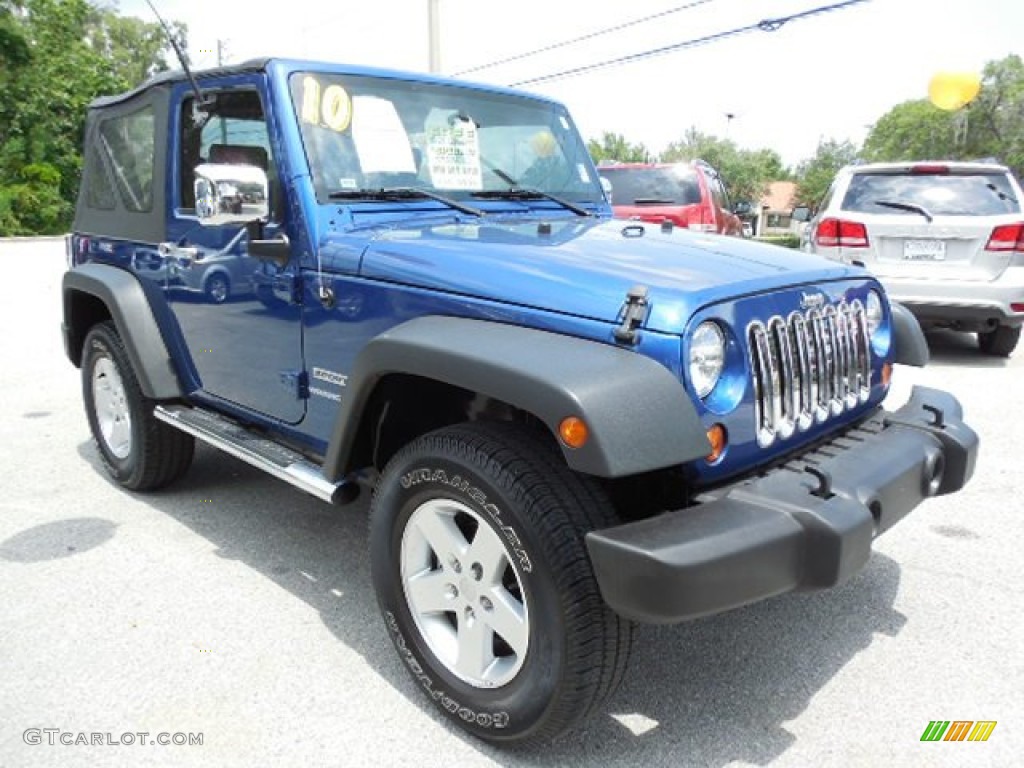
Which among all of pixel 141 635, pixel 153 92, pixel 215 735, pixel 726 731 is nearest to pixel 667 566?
pixel 726 731

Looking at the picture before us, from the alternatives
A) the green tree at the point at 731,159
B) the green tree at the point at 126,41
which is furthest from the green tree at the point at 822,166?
the green tree at the point at 126,41

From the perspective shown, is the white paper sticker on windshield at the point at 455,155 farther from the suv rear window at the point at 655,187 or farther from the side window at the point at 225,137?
the suv rear window at the point at 655,187

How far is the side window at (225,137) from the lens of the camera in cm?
320

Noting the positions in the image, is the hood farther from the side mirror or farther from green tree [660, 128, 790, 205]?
green tree [660, 128, 790, 205]

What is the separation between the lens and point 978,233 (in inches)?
281

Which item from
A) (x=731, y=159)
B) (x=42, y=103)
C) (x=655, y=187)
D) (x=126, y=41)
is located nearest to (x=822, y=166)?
(x=731, y=159)

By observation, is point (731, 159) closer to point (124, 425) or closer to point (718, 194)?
point (718, 194)

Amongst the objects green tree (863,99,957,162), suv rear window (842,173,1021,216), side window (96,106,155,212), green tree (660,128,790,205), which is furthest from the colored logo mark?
green tree (660,128,790,205)

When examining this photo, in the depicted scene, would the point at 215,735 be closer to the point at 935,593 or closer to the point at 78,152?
the point at 935,593

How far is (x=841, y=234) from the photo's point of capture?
758 cm

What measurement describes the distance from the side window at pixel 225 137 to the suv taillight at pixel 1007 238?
20.7 ft

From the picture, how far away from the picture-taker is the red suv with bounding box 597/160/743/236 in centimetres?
961

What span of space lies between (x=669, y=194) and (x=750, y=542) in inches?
337

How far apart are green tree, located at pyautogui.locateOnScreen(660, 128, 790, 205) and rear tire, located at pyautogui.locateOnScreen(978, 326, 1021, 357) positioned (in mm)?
65793
